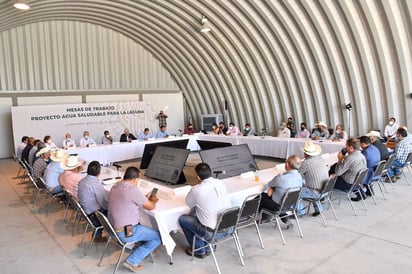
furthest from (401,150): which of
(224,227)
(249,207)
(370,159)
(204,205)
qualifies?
(204,205)

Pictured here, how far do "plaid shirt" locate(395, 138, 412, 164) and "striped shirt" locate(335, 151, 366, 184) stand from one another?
212 cm

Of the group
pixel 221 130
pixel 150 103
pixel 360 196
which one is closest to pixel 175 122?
pixel 150 103

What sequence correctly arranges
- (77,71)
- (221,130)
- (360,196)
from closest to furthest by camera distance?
(360,196)
(221,130)
(77,71)

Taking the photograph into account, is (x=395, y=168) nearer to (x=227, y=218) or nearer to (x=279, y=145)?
(x=279, y=145)

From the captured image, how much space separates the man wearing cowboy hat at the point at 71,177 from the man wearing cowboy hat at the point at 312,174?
3.54m

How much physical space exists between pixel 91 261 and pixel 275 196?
2583 mm

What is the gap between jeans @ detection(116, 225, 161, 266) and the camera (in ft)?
13.0

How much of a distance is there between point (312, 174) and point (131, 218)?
2.98 meters

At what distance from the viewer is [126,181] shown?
13.5 ft

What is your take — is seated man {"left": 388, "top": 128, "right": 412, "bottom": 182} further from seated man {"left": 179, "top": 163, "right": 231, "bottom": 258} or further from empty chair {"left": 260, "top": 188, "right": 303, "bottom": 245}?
seated man {"left": 179, "top": 163, "right": 231, "bottom": 258}

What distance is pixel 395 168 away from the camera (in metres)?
7.93

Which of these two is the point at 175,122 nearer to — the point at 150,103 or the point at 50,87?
the point at 150,103

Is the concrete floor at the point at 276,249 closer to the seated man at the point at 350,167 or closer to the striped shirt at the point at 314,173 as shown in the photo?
the seated man at the point at 350,167

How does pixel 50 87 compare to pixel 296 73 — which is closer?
pixel 296 73
